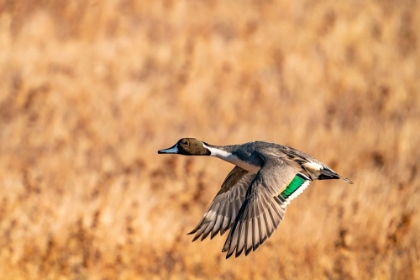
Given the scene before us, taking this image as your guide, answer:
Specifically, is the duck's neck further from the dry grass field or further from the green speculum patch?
the dry grass field

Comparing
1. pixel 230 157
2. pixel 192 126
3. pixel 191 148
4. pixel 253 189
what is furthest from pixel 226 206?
pixel 192 126

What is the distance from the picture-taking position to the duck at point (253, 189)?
5340 mm

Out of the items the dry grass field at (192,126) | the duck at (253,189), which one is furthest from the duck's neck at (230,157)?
the dry grass field at (192,126)

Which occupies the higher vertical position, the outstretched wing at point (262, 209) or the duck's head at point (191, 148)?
the duck's head at point (191, 148)

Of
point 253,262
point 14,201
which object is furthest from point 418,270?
point 14,201

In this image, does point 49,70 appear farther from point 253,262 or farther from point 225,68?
point 253,262

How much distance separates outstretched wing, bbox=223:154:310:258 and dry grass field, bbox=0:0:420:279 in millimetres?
1630

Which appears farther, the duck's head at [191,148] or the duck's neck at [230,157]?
the duck's head at [191,148]

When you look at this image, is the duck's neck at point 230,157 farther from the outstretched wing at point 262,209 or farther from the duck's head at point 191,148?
the outstretched wing at point 262,209

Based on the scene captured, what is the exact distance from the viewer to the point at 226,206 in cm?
613

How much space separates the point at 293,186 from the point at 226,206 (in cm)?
67

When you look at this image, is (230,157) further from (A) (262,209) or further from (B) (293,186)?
(A) (262,209)

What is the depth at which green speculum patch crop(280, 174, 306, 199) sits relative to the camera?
5.55 m

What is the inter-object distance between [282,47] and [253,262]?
5.95 m
